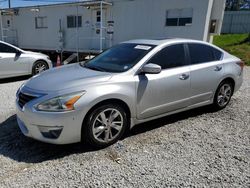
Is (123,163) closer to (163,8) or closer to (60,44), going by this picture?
(163,8)

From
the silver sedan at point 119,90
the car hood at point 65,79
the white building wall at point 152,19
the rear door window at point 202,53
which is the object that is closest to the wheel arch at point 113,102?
the silver sedan at point 119,90

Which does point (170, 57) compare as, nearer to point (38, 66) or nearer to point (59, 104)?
point (59, 104)

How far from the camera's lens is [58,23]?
1487 centimetres

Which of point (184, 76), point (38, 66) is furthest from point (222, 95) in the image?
point (38, 66)

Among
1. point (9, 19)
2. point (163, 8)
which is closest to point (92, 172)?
point (163, 8)

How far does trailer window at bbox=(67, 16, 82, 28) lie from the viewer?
555 inches

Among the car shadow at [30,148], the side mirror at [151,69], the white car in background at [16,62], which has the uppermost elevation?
the side mirror at [151,69]

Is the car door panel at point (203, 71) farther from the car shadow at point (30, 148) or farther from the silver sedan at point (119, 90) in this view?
the car shadow at point (30, 148)

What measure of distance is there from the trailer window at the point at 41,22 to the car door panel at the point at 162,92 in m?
13.5

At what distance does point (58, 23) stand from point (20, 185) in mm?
13589

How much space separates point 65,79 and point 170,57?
1.82m

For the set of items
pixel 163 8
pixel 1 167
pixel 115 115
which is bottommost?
pixel 1 167

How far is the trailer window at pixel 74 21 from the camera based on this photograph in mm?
14109

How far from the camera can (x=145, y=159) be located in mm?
3240
